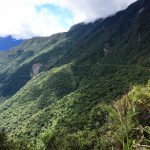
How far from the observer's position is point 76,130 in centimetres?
14488

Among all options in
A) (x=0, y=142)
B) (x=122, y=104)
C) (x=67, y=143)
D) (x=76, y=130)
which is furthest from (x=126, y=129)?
(x=76, y=130)

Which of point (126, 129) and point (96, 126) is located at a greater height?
point (126, 129)

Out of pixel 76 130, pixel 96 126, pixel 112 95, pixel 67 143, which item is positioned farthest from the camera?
pixel 112 95

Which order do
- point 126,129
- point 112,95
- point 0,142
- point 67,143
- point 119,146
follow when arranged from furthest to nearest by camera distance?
point 112,95 < point 67,143 < point 0,142 < point 119,146 < point 126,129

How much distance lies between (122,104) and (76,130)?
5478 inches

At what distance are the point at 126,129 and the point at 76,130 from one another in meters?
140

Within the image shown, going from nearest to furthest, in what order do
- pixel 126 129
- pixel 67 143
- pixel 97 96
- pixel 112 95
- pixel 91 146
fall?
pixel 126 129
pixel 67 143
pixel 91 146
pixel 112 95
pixel 97 96

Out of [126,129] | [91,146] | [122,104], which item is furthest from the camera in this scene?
[91,146]

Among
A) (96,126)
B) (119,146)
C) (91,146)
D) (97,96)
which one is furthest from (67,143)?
(97,96)

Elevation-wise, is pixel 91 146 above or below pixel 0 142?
below

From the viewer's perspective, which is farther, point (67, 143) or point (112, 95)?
point (112, 95)

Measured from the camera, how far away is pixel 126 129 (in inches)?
278

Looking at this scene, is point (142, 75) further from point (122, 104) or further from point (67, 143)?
point (122, 104)

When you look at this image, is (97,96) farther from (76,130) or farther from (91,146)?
(91,146)
